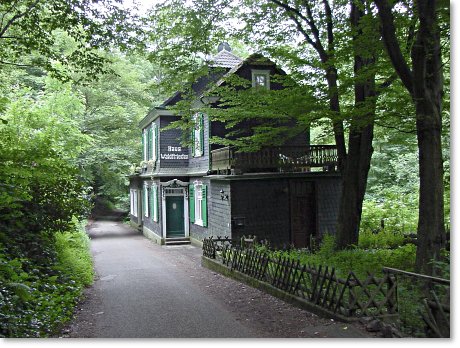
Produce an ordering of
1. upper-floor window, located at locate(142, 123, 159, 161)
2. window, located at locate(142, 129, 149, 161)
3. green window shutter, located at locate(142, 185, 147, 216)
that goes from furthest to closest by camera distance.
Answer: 1. green window shutter, located at locate(142, 185, 147, 216)
2. window, located at locate(142, 129, 149, 161)
3. upper-floor window, located at locate(142, 123, 159, 161)

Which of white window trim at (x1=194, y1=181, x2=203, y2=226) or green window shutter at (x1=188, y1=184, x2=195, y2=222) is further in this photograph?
green window shutter at (x1=188, y1=184, x2=195, y2=222)

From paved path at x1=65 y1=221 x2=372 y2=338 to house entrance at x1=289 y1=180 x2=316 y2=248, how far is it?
3354 millimetres

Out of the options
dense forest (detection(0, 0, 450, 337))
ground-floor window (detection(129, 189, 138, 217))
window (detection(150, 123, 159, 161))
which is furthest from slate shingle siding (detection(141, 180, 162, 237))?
dense forest (detection(0, 0, 450, 337))

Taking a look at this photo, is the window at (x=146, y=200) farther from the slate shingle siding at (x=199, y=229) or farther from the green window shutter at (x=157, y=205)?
the slate shingle siding at (x=199, y=229)

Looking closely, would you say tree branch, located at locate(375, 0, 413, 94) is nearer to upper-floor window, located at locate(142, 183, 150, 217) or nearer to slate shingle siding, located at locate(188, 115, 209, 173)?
slate shingle siding, located at locate(188, 115, 209, 173)

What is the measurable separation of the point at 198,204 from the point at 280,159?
16.7 feet

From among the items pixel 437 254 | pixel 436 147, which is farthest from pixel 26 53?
pixel 437 254

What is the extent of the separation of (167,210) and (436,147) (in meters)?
13.0

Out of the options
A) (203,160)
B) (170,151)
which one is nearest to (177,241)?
(170,151)

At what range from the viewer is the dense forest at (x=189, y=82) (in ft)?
19.5

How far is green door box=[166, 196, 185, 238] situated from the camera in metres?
17.8

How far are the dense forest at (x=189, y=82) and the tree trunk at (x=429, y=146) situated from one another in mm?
17

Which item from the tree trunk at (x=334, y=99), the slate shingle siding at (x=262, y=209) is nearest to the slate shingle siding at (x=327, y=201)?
the slate shingle siding at (x=262, y=209)

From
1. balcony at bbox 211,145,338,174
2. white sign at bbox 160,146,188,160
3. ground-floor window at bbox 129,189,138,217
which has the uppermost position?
white sign at bbox 160,146,188,160
